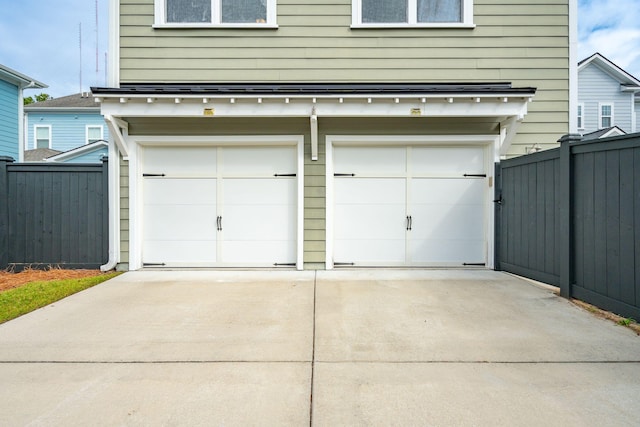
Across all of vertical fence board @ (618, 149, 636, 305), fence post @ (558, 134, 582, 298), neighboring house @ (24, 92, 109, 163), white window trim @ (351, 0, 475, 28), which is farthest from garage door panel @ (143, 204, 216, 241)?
neighboring house @ (24, 92, 109, 163)

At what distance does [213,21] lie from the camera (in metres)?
6.55

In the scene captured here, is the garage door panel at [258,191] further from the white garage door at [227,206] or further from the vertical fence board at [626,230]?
the vertical fence board at [626,230]

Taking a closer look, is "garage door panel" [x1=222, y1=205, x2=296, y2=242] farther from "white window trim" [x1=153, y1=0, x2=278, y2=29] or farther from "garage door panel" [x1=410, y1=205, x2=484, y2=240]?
"white window trim" [x1=153, y1=0, x2=278, y2=29]

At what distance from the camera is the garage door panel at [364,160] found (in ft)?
21.1

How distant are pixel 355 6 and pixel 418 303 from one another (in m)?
5.11

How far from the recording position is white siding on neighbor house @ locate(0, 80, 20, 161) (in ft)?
38.3

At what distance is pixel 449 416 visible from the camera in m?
2.17

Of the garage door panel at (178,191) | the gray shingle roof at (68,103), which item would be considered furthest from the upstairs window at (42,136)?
the garage door panel at (178,191)

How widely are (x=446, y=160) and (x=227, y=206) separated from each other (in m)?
3.87

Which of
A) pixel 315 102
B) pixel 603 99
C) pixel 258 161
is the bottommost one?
pixel 258 161

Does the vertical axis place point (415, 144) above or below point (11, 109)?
below

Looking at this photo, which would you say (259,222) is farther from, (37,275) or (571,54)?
(571,54)

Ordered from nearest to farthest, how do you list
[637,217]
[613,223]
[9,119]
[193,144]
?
1. [637,217]
2. [613,223]
3. [193,144]
4. [9,119]

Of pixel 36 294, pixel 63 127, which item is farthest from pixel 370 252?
pixel 63 127
